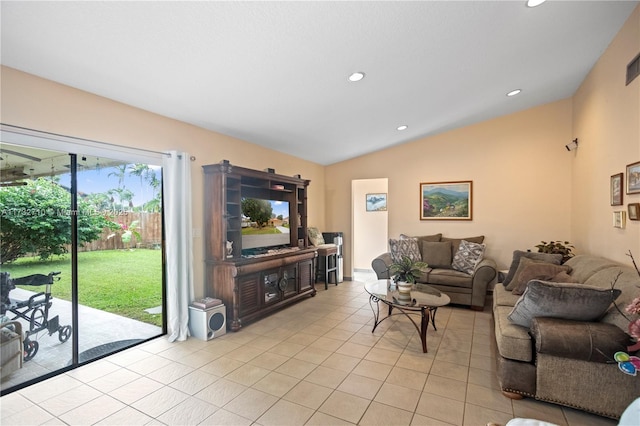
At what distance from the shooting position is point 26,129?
225cm

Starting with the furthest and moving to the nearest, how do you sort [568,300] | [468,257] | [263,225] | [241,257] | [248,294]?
[468,257] < [263,225] < [241,257] < [248,294] < [568,300]

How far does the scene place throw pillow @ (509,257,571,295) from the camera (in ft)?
10.6

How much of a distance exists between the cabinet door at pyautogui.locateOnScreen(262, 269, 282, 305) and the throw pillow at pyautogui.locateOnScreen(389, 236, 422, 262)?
208 cm

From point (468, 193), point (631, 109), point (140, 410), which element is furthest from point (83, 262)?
point (468, 193)

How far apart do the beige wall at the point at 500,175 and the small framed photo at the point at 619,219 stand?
6.52 feet

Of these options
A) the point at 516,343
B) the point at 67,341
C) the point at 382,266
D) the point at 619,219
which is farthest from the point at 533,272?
the point at 67,341

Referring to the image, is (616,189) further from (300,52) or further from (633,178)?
(300,52)

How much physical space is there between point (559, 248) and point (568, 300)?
2760 millimetres

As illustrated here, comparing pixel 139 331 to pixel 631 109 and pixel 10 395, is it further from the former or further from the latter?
pixel 631 109

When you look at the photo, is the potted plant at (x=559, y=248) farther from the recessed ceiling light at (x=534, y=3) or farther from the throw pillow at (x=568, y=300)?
the recessed ceiling light at (x=534, y=3)

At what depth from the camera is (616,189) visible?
289 cm

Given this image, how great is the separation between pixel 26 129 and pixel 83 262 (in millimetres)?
1208

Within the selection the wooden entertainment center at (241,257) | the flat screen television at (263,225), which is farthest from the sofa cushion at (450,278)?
the flat screen television at (263,225)

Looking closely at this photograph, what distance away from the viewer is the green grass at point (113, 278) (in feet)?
8.34
